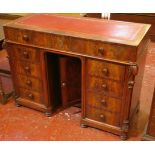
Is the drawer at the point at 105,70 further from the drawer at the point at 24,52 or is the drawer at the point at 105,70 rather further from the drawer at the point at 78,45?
the drawer at the point at 24,52

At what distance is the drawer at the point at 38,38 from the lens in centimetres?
169

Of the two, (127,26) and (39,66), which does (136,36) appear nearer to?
(127,26)

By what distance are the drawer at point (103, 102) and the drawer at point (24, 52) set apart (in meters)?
0.53

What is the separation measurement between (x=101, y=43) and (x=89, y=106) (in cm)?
58

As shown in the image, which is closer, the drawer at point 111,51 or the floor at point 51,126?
the drawer at point 111,51

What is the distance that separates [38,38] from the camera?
177 cm

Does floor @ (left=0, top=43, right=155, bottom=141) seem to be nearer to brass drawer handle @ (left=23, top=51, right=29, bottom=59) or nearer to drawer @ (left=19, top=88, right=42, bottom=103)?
drawer @ (left=19, top=88, right=42, bottom=103)

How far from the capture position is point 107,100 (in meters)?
Result: 1.77

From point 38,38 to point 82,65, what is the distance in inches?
16.0

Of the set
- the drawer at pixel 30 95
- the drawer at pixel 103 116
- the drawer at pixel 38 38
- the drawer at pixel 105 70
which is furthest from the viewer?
the drawer at pixel 30 95

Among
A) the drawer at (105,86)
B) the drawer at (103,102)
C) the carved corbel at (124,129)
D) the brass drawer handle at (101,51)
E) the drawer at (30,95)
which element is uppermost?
the brass drawer handle at (101,51)

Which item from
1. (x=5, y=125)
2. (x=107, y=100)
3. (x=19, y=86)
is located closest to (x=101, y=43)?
(x=107, y=100)

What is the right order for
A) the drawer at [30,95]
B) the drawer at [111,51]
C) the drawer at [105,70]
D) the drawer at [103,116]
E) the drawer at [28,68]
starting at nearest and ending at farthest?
the drawer at [111,51] < the drawer at [105,70] < the drawer at [103,116] < the drawer at [28,68] < the drawer at [30,95]

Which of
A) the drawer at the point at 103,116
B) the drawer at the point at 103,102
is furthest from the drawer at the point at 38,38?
the drawer at the point at 103,116
